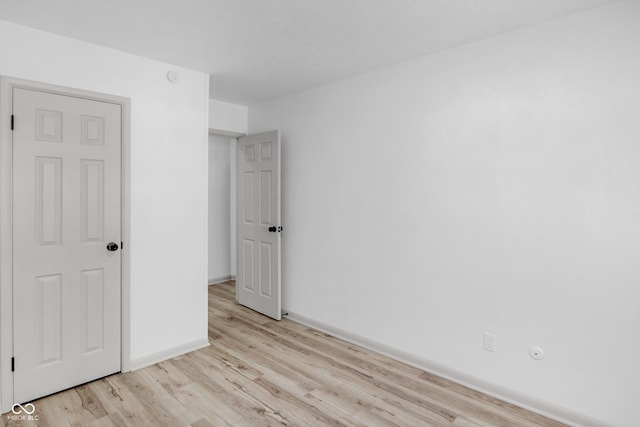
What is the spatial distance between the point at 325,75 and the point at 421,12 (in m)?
1.32

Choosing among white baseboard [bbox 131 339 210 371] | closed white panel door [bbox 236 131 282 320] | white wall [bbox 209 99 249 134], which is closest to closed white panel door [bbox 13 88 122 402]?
white baseboard [bbox 131 339 210 371]

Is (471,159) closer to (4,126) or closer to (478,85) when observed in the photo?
(478,85)

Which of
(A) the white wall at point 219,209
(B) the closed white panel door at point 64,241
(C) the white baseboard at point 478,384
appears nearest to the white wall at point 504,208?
(C) the white baseboard at point 478,384

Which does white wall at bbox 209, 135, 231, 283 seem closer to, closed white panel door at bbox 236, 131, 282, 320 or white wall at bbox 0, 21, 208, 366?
closed white panel door at bbox 236, 131, 282, 320

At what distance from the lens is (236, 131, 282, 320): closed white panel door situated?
13.1ft

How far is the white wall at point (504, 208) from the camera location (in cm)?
211

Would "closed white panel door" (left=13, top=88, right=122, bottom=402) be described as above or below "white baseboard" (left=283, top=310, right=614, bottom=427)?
above

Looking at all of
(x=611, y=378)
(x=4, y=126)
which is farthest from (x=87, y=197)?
(x=611, y=378)

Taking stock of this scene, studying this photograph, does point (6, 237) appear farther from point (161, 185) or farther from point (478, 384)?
point (478, 384)

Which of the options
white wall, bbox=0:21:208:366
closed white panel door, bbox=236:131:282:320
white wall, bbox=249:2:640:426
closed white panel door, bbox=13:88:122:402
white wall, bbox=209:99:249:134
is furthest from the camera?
white wall, bbox=209:99:249:134

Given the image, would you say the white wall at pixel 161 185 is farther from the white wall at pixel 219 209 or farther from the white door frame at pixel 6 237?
the white wall at pixel 219 209

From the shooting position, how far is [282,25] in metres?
2.37

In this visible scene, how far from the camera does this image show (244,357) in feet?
10.3

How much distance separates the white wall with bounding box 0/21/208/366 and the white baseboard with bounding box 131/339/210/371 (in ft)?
0.06
